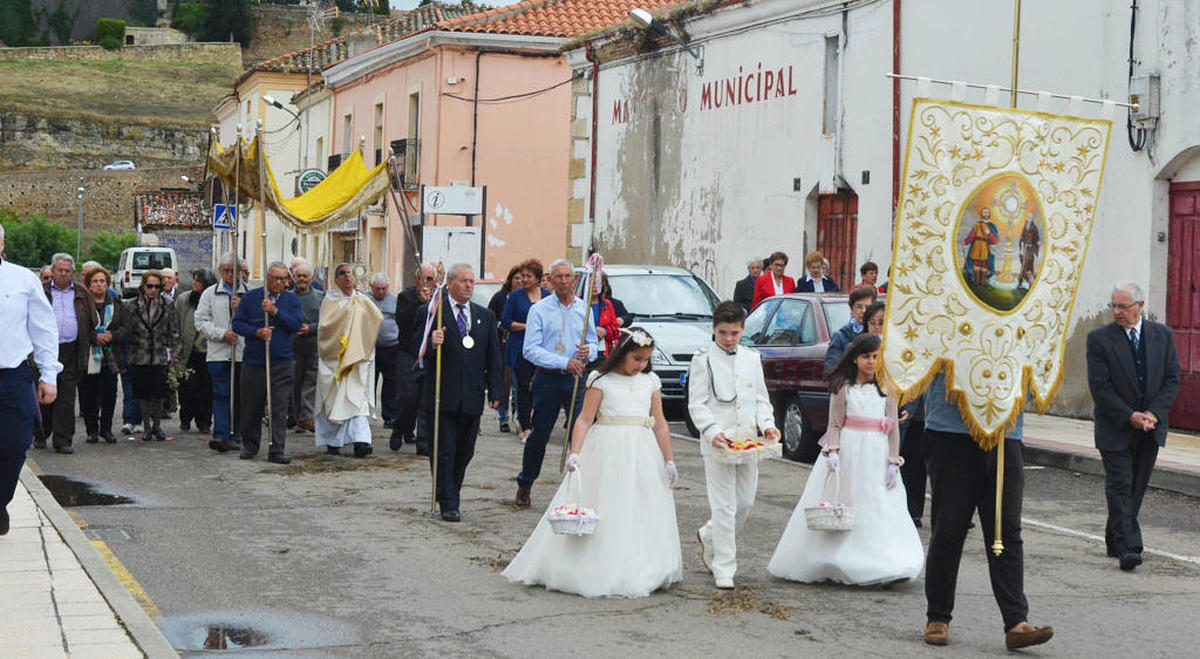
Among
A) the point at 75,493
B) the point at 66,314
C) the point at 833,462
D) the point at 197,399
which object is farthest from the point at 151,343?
the point at 833,462

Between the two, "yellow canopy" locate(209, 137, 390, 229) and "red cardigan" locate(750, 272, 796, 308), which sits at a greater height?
"yellow canopy" locate(209, 137, 390, 229)

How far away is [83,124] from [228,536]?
11094 cm

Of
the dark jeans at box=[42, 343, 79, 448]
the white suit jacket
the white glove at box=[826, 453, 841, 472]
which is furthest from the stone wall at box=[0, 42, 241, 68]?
the white glove at box=[826, 453, 841, 472]

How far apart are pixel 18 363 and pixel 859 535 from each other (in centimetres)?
491

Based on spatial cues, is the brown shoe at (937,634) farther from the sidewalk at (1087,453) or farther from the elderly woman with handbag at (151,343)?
the elderly woman with handbag at (151,343)

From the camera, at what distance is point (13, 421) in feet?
32.7

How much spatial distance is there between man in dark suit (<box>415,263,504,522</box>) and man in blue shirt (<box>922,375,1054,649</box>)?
14.9 feet

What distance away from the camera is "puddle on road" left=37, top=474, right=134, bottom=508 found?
12422 mm

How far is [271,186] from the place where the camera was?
1803 centimetres

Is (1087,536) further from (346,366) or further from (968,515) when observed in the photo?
(346,366)

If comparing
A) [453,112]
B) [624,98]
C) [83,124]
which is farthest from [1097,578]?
[83,124]

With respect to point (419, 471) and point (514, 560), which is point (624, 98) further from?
point (514, 560)

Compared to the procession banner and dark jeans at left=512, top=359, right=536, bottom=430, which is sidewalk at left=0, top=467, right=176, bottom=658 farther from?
dark jeans at left=512, top=359, right=536, bottom=430

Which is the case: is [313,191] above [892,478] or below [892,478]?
above
